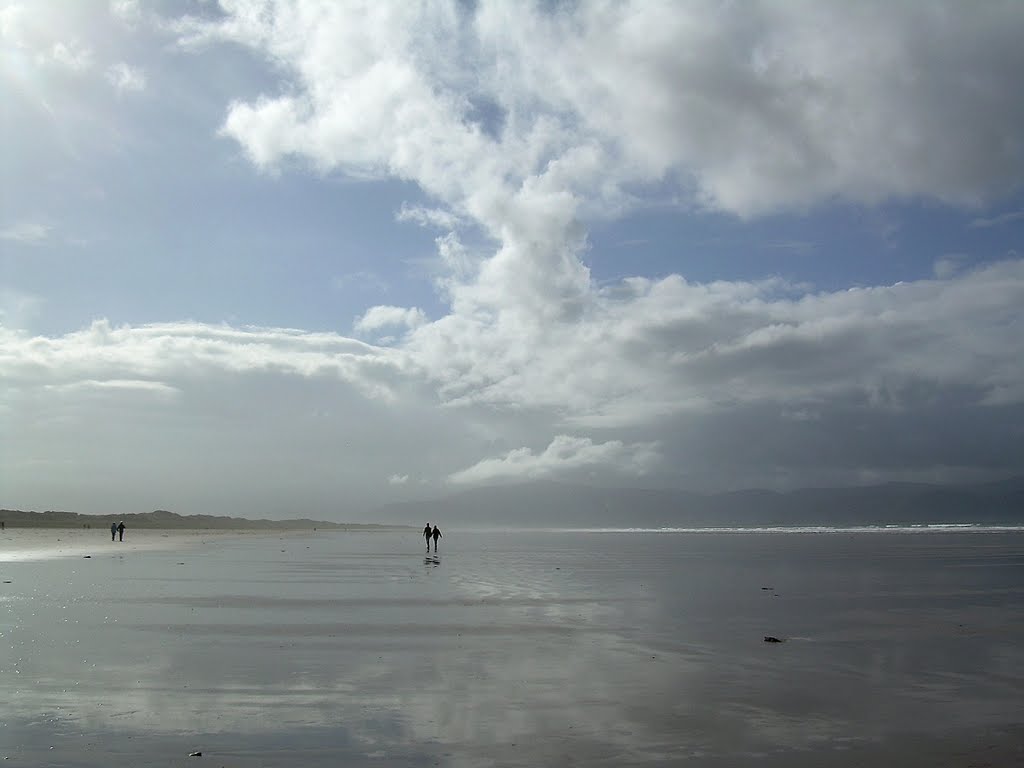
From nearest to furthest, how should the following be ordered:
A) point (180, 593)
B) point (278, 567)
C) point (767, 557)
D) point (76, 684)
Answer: point (76, 684), point (180, 593), point (278, 567), point (767, 557)

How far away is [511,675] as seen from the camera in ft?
50.2

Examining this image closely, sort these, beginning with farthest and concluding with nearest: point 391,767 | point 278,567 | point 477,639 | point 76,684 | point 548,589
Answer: point 278,567, point 548,589, point 477,639, point 76,684, point 391,767

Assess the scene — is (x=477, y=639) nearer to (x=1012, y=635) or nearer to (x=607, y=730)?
(x=607, y=730)

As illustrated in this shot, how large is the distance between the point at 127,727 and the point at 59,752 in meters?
1.22

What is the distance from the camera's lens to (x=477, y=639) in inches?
762

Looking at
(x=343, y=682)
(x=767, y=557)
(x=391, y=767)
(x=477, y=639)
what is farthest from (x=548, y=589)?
(x=767, y=557)

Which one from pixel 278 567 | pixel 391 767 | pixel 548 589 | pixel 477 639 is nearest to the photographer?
pixel 391 767

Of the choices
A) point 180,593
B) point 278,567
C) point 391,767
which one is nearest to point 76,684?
point 391,767

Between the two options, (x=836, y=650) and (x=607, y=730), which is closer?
(x=607, y=730)

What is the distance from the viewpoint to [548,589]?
31.1 m

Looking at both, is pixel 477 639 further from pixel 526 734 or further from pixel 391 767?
pixel 391 767

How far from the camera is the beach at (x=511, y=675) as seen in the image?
10.8 meters

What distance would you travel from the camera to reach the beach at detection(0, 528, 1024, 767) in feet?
35.4

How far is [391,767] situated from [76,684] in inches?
299
